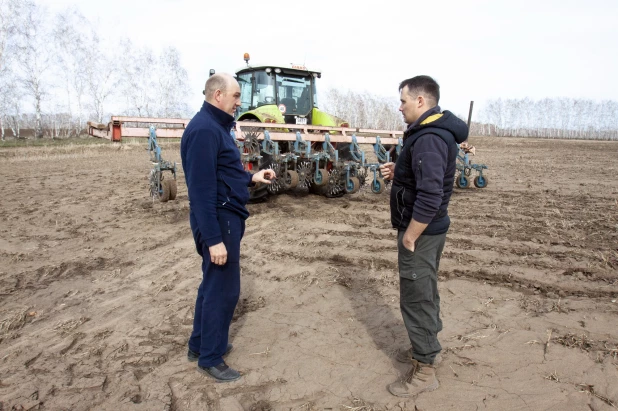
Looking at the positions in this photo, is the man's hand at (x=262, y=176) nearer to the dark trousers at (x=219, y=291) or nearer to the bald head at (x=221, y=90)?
the dark trousers at (x=219, y=291)

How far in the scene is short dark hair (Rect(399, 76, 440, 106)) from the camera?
2.48 metres

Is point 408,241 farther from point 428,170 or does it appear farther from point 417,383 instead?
point 417,383

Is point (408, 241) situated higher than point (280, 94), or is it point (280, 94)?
point (280, 94)

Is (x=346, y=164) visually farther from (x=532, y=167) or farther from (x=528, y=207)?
(x=532, y=167)

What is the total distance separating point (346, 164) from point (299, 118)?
183 cm

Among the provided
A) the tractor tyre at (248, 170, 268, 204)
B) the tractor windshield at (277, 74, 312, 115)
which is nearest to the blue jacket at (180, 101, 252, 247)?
the tractor tyre at (248, 170, 268, 204)

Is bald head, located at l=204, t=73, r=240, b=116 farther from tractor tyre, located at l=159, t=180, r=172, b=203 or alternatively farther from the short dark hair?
tractor tyre, located at l=159, t=180, r=172, b=203

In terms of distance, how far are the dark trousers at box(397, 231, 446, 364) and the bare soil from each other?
294mm

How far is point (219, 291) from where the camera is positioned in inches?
107

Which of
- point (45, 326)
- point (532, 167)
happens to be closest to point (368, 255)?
point (45, 326)

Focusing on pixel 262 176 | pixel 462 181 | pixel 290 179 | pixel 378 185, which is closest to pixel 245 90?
pixel 290 179

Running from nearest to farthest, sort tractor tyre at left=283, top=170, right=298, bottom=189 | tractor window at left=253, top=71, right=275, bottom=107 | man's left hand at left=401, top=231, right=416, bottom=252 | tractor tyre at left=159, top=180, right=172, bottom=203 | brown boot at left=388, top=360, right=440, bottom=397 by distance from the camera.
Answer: man's left hand at left=401, top=231, right=416, bottom=252 → brown boot at left=388, top=360, right=440, bottom=397 → tractor tyre at left=159, top=180, right=172, bottom=203 → tractor tyre at left=283, top=170, right=298, bottom=189 → tractor window at left=253, top=71, right=275, bottom=107

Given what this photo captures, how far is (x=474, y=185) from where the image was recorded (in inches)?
410

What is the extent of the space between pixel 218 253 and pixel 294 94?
25.6 ft
